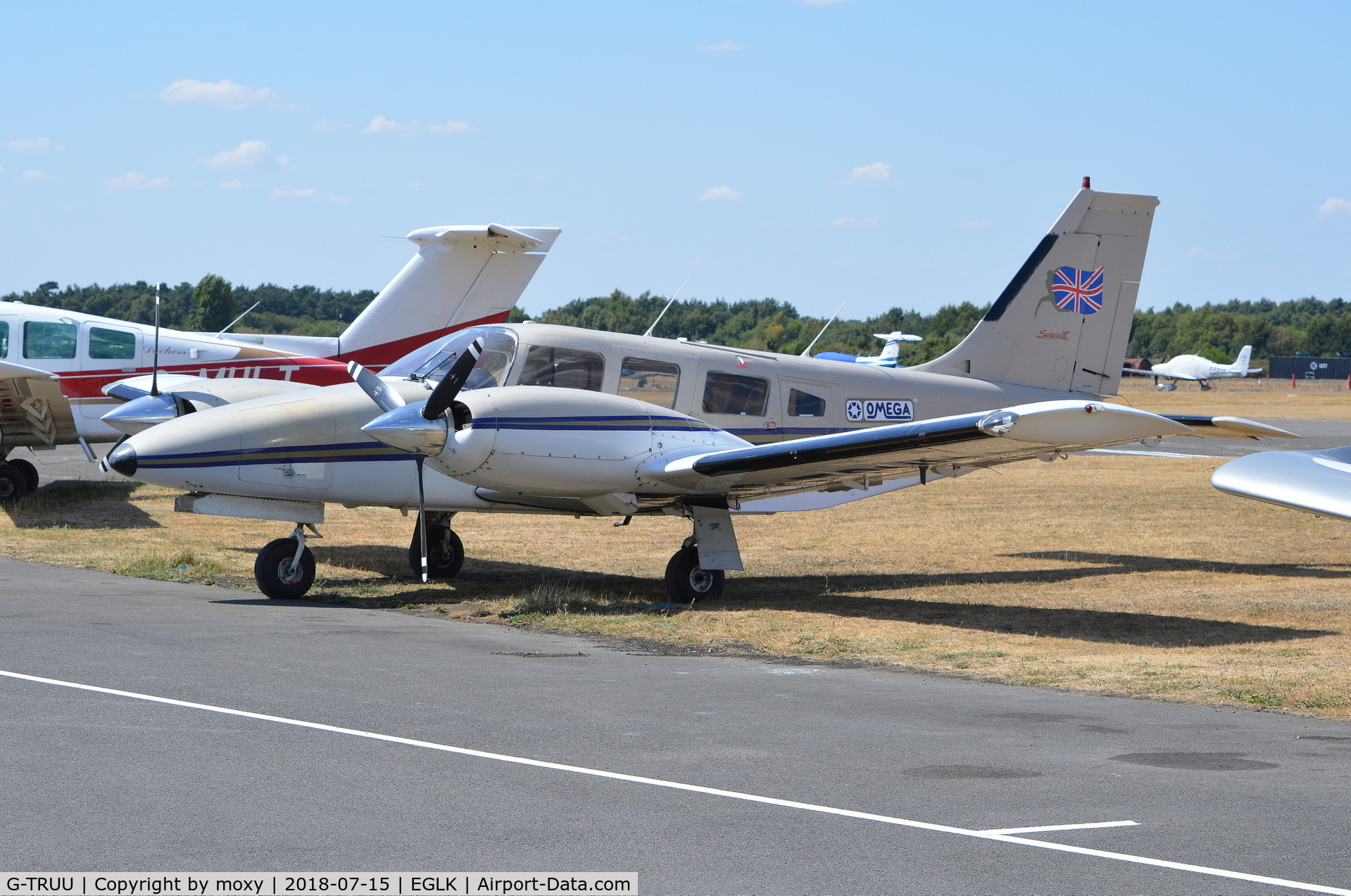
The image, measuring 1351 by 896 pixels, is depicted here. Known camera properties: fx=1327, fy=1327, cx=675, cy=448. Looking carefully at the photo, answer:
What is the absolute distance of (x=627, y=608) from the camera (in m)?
12.2

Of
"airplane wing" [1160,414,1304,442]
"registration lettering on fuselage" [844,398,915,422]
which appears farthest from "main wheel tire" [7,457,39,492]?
"airplane wing" [1160,414,1304,442]

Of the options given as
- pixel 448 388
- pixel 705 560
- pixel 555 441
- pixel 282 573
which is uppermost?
pixel 448 388

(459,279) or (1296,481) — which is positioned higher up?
(1296,481)

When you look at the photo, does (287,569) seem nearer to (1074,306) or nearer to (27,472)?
(1074,306)

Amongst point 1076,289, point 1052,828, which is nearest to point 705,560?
point 1076,289

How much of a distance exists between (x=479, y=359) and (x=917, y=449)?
4.20 m

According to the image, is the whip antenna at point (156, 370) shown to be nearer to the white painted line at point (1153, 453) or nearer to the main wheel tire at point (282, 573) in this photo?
the main wheel tire at point (282, 573)

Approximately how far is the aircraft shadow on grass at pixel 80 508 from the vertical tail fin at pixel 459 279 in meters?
4.89

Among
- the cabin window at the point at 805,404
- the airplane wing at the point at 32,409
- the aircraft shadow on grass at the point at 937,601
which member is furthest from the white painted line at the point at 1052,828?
the airplane wing at the point at 32,409

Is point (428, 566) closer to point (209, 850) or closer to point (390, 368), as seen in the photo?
point (390, 368)

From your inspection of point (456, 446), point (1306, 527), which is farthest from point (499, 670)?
point (1306, 527)

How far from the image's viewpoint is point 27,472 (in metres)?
21.2

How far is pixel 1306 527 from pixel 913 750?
13.7 metres

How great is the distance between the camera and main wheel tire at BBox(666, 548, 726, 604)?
1259 centimetres
